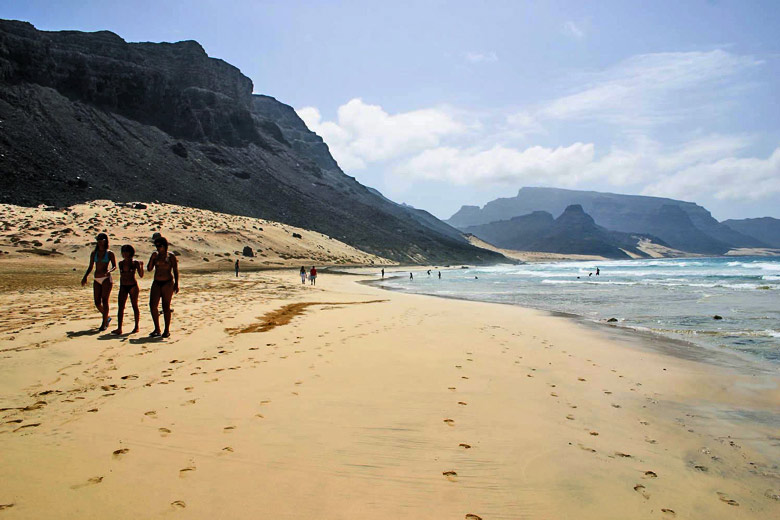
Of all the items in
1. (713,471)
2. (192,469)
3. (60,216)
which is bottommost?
(713,471)

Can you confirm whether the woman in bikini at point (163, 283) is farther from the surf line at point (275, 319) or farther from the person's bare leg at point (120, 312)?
the surf line at point (275, 319)

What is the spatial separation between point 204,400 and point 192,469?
1683mm

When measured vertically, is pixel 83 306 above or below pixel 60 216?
below

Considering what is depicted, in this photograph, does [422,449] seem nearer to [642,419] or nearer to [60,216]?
[642,419]

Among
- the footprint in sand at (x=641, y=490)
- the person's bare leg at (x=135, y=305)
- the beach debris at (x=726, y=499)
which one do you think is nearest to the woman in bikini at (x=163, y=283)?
the person's bare leg at (x=135, y=305)

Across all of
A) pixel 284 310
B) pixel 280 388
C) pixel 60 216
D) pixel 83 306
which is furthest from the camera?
pixel 60 216

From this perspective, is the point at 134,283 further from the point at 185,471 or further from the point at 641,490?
the point at 641,490

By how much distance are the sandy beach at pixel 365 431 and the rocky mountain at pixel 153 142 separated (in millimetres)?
55442

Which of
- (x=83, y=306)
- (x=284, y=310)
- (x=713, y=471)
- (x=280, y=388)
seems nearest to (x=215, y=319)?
(x=284, y=310)

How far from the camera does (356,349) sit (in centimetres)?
801

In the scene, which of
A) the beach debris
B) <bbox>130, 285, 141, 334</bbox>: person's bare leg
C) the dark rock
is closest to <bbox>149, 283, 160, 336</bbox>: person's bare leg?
<bbox>130, 285, 141, 334</bbox>: person's bare leg

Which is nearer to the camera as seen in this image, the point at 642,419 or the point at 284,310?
the point at 642,419

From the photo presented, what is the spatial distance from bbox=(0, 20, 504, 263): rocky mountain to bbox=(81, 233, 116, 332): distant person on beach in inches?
2013

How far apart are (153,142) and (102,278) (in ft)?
273
